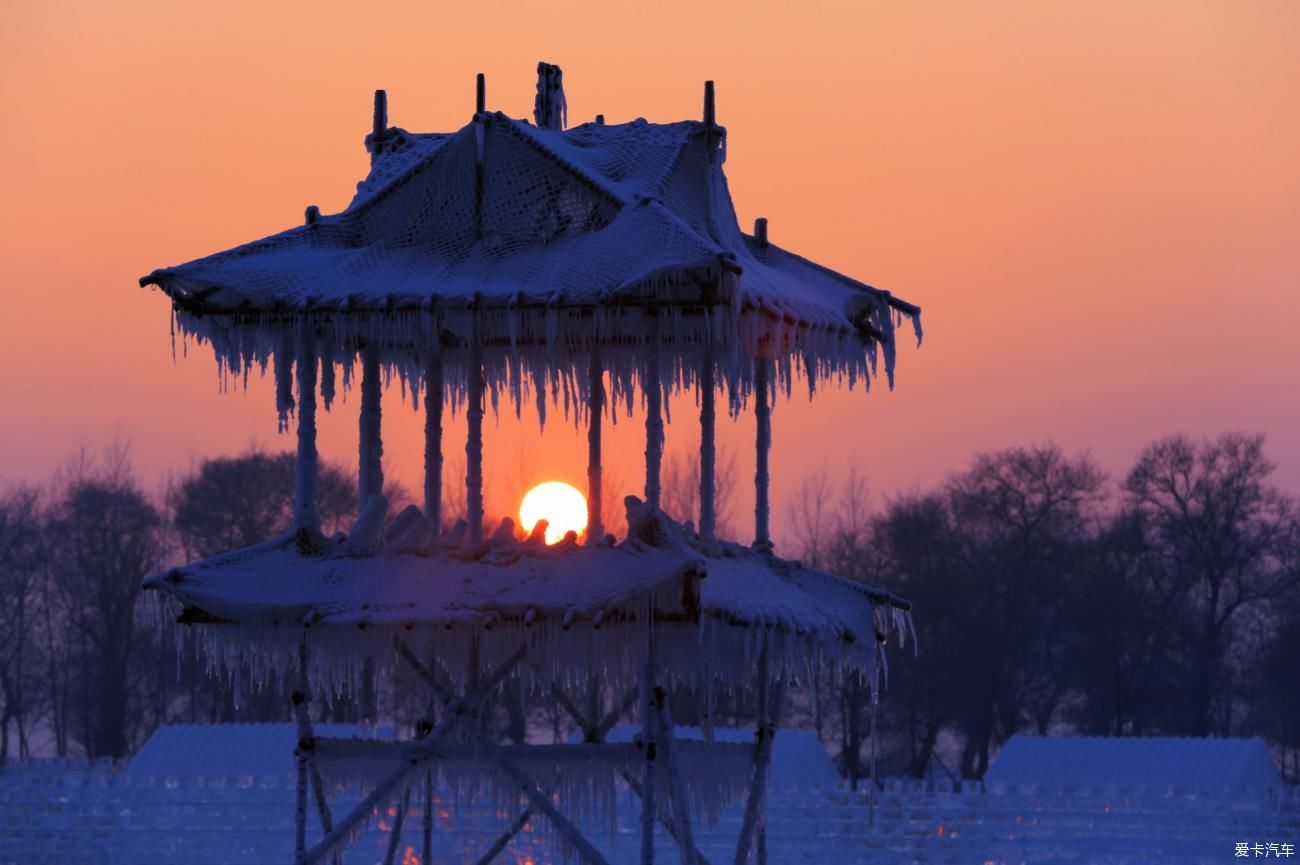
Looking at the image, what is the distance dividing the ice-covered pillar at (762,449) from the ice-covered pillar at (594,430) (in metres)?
1.44

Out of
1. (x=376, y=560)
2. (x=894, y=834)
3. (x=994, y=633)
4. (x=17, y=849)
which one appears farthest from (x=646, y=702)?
(x=994, y=633)

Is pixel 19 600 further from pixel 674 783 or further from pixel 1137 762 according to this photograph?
pixel 674 783

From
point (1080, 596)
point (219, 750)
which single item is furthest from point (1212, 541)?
point (219, 750)

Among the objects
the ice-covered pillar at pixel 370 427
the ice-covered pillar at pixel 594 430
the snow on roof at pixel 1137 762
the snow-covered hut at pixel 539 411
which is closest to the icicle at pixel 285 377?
Result: the snow-covered hut at pixel 539 411

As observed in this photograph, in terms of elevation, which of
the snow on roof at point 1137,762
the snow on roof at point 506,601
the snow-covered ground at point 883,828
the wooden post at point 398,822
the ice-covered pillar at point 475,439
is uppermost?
the ice-covered pillar at point 475,439

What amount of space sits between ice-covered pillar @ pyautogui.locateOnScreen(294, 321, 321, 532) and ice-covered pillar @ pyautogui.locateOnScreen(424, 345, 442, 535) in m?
0.96

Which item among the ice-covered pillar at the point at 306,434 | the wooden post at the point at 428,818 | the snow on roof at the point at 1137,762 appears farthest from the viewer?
the snow on roof at the point at 1137,762

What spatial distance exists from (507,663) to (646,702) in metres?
1.19

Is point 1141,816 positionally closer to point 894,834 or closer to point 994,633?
point 894,834

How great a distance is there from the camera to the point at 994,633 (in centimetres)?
7656

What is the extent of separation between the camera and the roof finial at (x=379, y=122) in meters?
23.2

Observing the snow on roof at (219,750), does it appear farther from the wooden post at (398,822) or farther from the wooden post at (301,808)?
the wooden post at (301,808)

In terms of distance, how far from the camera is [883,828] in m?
43.9

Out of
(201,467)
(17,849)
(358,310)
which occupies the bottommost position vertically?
(17,849)
